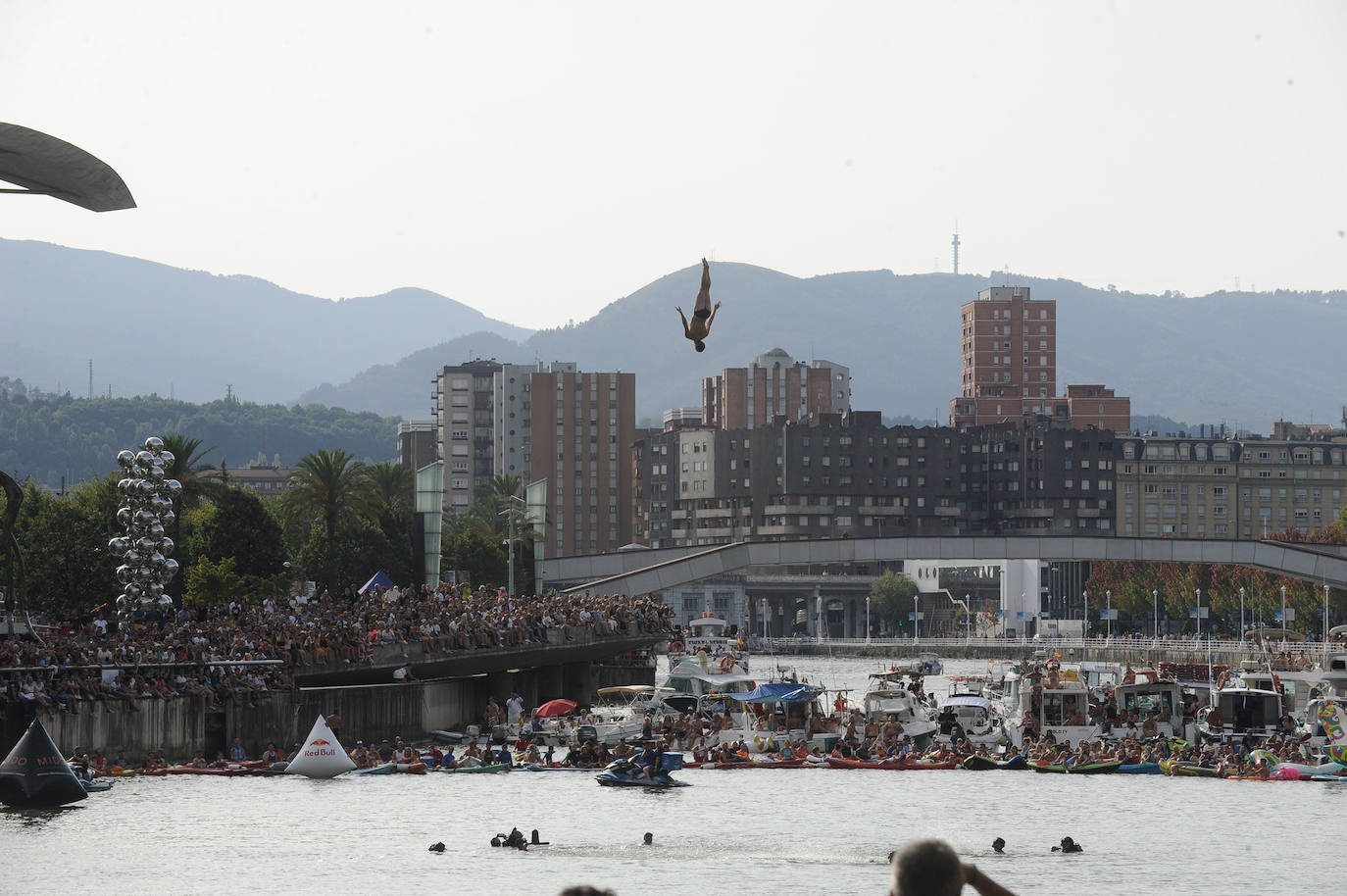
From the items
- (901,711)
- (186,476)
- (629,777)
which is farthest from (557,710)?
(186,476)

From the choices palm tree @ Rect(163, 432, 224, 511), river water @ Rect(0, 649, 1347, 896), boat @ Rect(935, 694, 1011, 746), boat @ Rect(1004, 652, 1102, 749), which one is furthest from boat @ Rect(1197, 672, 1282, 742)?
palm tree @ Rect(163, 432, 224, 511)

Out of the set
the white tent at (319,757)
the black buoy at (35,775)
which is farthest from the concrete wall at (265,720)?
the white tent at (319,757)

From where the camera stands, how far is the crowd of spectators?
54.4 m

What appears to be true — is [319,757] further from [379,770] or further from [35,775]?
[35,775]

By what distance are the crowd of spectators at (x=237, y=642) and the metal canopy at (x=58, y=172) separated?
17.6m

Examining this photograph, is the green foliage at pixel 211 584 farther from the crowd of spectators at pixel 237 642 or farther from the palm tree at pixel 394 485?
the palm tree at pixel 394 485

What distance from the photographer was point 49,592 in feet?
322

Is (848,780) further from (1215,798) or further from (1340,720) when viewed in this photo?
(1340,720)

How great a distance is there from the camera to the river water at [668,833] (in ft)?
140

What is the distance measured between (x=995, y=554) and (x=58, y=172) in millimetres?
98286

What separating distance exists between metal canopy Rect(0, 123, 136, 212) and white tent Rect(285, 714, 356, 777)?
26227 mm

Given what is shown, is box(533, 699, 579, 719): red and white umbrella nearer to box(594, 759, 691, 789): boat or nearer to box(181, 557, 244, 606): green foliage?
box(594, 759, 691, 789): boat

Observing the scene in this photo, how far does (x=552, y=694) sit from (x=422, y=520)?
1213 cm

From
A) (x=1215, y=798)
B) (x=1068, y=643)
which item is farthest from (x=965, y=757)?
(x=1068, y=643)
